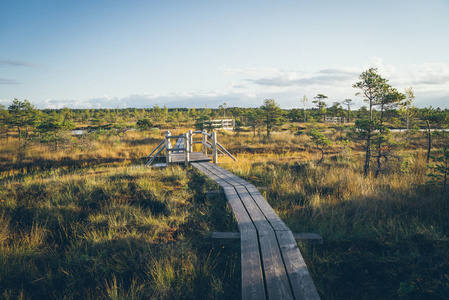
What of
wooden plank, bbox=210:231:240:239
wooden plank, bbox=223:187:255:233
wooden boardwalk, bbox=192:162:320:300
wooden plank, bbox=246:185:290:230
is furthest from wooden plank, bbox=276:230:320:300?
wooden plank, bbox=210:231:240:239

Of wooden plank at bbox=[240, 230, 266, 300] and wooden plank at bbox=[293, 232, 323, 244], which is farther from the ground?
wooden plank at bbox=[240, 230, 266, 300]

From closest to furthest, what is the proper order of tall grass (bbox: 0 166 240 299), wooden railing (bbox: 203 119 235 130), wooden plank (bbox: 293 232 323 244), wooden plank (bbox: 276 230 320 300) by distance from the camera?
wooden plank (bbox: 276 230 320 300)
tall grass (bbox: 0 166 240 299)
wooden plank (bbox: 293 232 323 244)
wooden railing (bbox: 203 119 235 130)

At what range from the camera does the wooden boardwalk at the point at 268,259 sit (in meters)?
2.03

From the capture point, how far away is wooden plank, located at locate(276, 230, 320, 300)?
6.57 ft

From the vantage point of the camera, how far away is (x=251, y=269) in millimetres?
2320

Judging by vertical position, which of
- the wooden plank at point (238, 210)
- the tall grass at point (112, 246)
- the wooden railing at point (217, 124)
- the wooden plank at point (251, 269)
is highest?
the wooden railing at point (217, 124)

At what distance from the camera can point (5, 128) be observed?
2273 centimetres

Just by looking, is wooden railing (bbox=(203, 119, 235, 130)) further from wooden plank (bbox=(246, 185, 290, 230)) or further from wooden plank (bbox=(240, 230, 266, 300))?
wooden plank (bbox=(240, 230, 266, 300))

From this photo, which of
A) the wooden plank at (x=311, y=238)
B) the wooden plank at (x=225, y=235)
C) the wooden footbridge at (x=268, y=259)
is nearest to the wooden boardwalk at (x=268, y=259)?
the wooden footbridge at (x=268, y=259)

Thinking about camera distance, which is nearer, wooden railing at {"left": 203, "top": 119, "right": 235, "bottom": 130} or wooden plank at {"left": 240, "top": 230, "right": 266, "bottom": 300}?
wooden plank at {"left": 240, "top": 230, "right": 266, "bottom": 300}

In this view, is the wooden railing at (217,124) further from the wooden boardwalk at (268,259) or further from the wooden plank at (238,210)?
the wooden boardwalk at (268,259)

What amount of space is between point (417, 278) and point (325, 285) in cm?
104

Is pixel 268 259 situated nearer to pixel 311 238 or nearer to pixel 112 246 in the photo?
pixel 311 238

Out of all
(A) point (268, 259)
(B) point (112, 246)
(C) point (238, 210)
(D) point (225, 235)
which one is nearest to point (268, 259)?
(A) point (268, 259)
